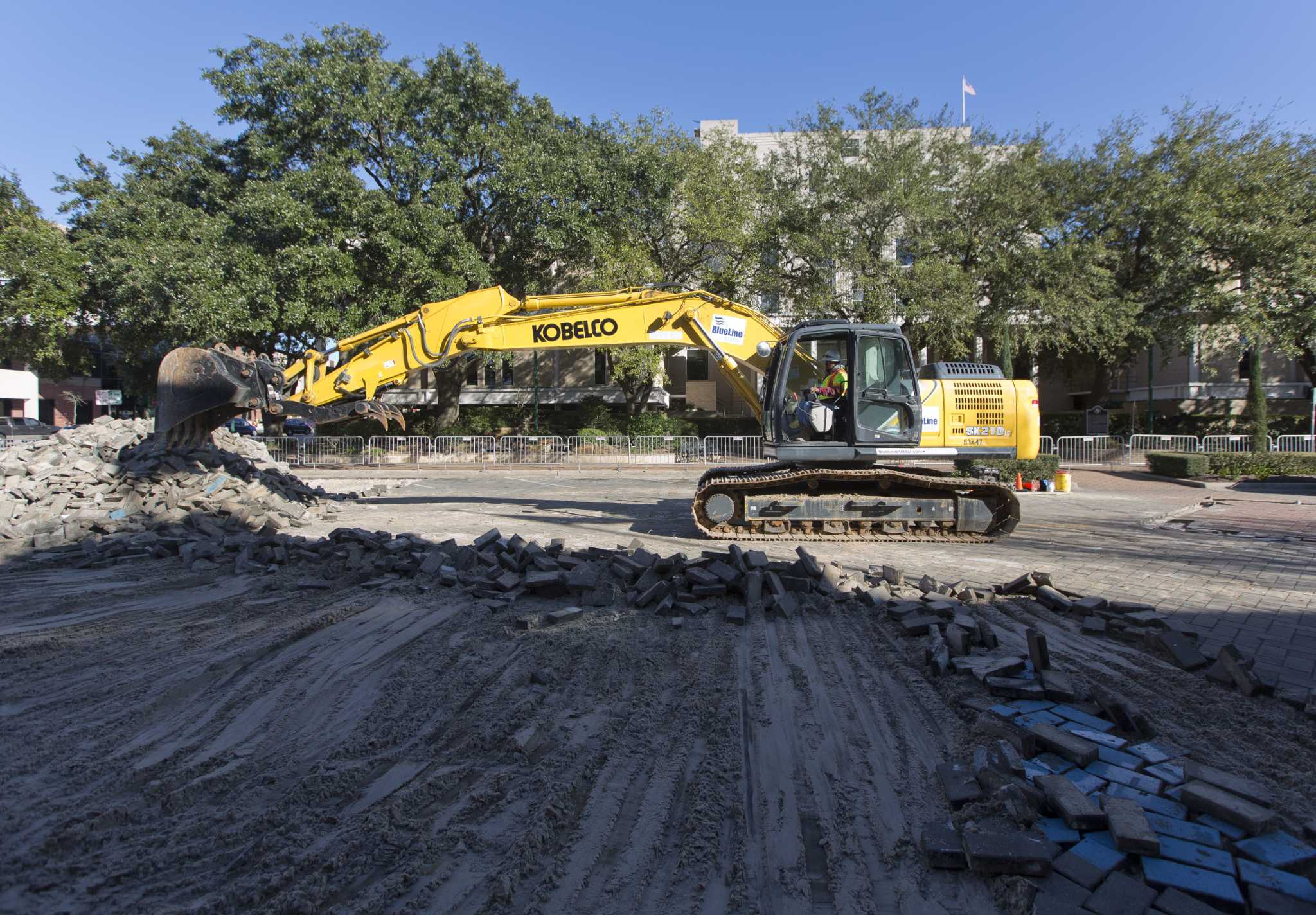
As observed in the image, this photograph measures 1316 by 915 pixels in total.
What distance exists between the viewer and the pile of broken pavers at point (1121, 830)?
248cm

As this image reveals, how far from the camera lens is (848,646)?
508 centimetres

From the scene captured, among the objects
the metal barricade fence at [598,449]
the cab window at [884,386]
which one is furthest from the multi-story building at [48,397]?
the cab window at [884,386]

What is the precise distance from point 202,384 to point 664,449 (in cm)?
1608

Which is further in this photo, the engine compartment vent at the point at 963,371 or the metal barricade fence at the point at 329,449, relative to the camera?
the metal barricade fence at the point at 329,449

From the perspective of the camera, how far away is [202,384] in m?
8.55

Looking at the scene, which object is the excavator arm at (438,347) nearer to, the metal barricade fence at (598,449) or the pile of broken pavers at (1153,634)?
the pile of broken pavers at (1153,634)

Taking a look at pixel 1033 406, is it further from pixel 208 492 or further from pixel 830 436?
pixel 208 492

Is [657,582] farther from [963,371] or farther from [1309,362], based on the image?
[1309,362]

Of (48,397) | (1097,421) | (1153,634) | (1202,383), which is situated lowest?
(1153,634)

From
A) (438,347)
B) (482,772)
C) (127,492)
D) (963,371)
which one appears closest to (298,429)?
(127,492)

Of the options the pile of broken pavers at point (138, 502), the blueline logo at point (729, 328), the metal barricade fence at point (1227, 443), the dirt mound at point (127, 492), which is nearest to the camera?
the pile of broken pavers at point (138, 502)

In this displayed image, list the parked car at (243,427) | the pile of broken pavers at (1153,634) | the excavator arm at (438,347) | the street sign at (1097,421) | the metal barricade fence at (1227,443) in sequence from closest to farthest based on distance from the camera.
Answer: the pile of broken pavers at (1153,634) → the excavator arm at (438,347) → the metal barricade fence at (1227,443) → the street sign at (1097,421) → the parked car at (243,427)

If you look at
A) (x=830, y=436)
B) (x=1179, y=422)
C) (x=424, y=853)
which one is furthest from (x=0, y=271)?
(x=1179, y=422)

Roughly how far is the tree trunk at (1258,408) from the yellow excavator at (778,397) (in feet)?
53.1
